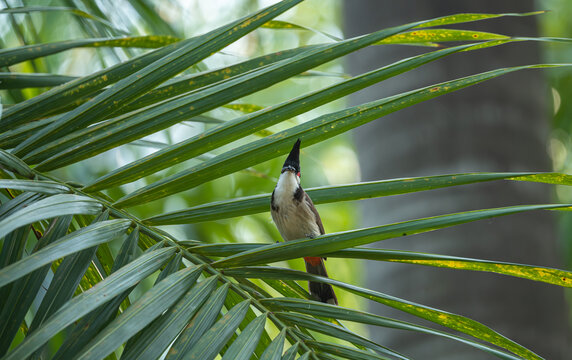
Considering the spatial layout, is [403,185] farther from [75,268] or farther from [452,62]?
[452,62]

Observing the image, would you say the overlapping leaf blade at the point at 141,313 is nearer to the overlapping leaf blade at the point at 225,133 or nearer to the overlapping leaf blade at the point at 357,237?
the overlapping leaf blade at the point at 357,237

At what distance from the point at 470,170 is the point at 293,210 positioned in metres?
1.17

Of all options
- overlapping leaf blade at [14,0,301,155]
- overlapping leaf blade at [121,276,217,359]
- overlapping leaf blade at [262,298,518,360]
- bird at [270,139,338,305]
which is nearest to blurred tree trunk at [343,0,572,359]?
bird at [270,139,338,305]

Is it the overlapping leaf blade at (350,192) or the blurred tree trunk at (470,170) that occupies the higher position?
the blurred tree trunk at (470,170)

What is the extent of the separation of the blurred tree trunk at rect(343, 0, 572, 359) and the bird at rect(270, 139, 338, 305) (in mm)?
814

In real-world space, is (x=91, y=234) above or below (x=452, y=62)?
below

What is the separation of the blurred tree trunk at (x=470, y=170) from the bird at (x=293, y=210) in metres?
0.81

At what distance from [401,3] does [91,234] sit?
9.28ft

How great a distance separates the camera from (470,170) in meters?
3.19

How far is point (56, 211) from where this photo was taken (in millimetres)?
1285

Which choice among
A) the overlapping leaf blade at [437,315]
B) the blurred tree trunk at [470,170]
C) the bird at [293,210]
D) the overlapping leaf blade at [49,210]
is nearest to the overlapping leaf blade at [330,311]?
the overlapping leaf blade at [437,315]

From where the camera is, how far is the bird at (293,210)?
2.49 metres

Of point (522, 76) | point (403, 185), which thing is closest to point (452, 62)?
point (522, 76)

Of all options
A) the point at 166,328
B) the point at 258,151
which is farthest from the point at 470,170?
the point at 166,328
